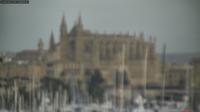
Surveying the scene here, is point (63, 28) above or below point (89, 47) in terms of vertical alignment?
above

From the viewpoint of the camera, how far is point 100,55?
354cm

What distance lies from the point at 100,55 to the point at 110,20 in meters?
0.33

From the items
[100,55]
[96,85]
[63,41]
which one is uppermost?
[63,41]

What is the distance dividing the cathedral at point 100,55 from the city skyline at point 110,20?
0.06 meters

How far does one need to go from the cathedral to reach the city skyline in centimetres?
6

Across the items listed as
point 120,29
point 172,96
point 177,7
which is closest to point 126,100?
point 172,96

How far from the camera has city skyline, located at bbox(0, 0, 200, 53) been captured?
3465 millimetres

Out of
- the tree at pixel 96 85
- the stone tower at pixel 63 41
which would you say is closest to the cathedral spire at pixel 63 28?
the stone tower at pixel 63 41

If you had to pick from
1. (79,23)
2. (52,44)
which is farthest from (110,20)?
(52,44)

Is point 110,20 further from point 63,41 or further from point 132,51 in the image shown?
point 63,41

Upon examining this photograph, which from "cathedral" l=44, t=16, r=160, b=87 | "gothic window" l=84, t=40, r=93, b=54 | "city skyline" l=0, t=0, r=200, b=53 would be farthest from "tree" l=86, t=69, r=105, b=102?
"city skyline" l=0, t=0, r=200, b=53

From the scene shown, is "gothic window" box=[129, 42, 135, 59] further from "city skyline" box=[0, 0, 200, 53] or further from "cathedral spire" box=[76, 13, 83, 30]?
"cathedral spire" box=[76, 13, 83, 30]

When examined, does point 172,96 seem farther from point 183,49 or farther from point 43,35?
point 43,35

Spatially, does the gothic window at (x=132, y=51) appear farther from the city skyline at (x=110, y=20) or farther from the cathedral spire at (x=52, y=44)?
the cathedral spire at (x=52, y=44)
